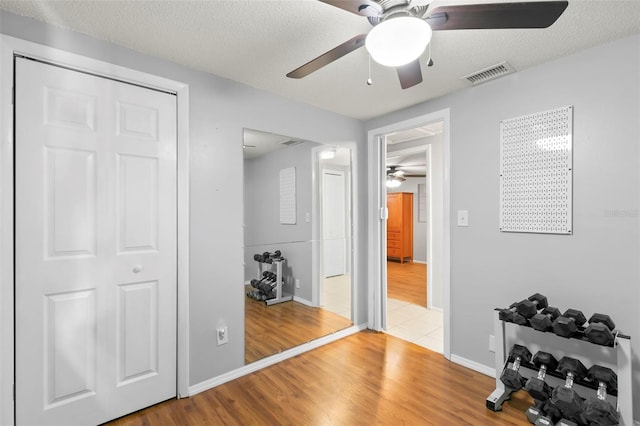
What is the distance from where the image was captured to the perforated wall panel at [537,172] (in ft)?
6.58

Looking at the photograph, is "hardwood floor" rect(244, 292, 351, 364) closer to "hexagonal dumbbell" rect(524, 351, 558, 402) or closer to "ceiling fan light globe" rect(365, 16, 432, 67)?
"hexagonal dumbbell" rect(524, 351, 558, 402)

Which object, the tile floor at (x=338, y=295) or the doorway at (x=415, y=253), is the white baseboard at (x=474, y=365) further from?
the tile floor at (x=338, y=295)

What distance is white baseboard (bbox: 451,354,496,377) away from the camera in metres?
2.34

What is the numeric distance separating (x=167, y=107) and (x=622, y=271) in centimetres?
304

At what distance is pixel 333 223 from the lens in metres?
3.13

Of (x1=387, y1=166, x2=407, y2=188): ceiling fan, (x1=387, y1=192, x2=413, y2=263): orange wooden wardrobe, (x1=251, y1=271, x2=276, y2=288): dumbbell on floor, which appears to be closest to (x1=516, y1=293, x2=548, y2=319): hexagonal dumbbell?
(x1=251, y1=271, x2=276, y2=288): dumbbell on floor


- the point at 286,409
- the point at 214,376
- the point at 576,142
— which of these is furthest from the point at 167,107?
the point at 576,142

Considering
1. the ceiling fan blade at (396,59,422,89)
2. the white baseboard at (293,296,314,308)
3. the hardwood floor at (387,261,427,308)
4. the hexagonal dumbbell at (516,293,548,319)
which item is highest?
the ceiling fan blade at (396,59,422,89)

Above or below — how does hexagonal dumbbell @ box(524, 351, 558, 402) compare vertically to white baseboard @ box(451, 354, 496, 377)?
above

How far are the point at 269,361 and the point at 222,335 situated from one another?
0.52m

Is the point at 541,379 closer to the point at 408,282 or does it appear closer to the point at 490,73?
the point at 490,73

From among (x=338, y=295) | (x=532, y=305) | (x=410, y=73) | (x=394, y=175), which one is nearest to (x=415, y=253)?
(x=394, y=175)

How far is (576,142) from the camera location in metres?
1.97

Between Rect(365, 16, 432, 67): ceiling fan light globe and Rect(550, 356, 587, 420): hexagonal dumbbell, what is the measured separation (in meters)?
1.94
